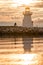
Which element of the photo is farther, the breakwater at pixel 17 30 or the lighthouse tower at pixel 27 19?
the lighthouse tower at pixel 27 19

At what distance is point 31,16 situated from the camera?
2025 millimetres

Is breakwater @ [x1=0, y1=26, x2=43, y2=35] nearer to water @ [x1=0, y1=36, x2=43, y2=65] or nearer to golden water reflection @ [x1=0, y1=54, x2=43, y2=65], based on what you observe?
water @ [x1=0, y1=36, x2=43, y2=65]

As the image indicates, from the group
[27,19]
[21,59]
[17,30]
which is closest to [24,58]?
[21,59]

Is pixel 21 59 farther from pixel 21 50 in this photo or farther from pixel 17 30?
pixel 17 30

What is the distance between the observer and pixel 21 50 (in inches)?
75.4

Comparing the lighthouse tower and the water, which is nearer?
the water

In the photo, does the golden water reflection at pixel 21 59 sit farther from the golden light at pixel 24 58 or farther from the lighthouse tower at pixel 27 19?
the lighthouse tower at pixel 27 19

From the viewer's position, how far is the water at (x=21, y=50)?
186cm

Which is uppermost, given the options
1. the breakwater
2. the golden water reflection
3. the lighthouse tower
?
the lighthouse tower

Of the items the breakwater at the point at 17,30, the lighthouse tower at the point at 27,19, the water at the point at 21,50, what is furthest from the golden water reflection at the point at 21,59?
the lighthouse tower at the point at 27,19

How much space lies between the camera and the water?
1859mm

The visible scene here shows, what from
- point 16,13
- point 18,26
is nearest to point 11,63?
point 18,26

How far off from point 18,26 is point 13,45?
26cm

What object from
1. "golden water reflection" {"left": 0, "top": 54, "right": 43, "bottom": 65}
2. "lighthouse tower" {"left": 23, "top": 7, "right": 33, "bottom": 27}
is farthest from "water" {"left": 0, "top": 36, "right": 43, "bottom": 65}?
"lighthouse tower" {"left": 23, "top": 7, "right": 33, "bottom": 27}
